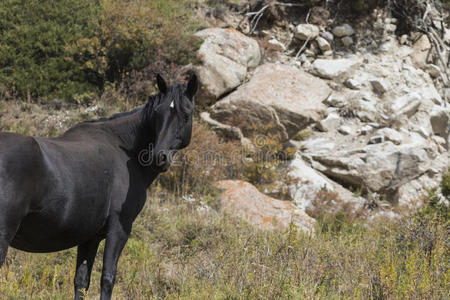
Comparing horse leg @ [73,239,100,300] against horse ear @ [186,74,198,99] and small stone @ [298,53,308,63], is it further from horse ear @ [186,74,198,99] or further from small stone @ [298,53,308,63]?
small stone @ [298,53,308,63]

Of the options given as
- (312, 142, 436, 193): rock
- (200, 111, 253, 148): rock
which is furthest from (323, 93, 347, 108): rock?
(200, 111, 253, 148): rock

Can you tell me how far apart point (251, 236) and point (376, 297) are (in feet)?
5.44

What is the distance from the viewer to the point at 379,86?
12.5 meters

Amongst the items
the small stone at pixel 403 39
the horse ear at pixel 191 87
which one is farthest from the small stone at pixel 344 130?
the horse ear at pixel 191 87

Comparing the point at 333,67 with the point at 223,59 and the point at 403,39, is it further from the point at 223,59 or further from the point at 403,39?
the point at 223,59

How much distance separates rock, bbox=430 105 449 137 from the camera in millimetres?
12516

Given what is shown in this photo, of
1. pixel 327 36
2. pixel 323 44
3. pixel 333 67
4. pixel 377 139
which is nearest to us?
pixel 377 139

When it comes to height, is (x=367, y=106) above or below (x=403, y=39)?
below

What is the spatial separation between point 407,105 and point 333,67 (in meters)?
2.64

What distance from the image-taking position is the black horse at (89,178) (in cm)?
250

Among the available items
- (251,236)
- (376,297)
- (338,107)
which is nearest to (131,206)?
(251,236)

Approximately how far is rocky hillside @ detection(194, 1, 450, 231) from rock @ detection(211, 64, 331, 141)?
0.03 metres

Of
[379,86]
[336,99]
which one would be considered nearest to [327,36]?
[379,86]

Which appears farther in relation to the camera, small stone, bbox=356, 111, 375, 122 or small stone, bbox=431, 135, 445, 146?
small stone, bbox=431, 135, 445, 146
